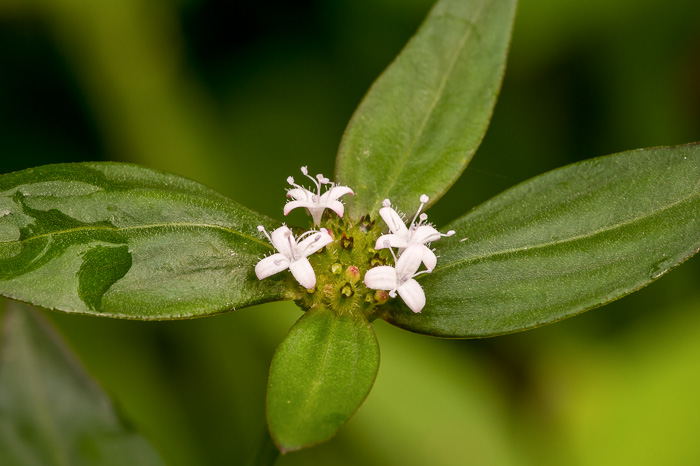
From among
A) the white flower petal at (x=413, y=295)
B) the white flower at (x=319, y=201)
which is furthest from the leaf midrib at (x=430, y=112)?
the white flower petal at (x=413, y=295)

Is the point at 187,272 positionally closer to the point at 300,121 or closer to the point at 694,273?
the point at 300,121

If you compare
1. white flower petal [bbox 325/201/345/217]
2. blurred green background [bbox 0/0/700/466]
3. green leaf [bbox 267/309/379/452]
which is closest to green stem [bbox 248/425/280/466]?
green leaf [bbox 267/309/379/452]

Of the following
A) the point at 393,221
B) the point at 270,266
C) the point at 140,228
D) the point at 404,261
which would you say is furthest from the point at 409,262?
the point at 140,228

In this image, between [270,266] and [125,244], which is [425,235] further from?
[125,244]

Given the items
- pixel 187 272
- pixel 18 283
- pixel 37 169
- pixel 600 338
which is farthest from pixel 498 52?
pixel 600 338

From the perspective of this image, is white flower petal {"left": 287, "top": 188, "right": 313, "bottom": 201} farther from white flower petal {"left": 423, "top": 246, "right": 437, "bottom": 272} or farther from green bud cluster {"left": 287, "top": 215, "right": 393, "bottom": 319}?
white flower petal {"left": 423, "top": 246, "right": 437, "bottom": 272}

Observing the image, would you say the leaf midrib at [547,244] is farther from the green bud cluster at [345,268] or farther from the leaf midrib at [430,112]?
the leaf midrib at [430,112]
